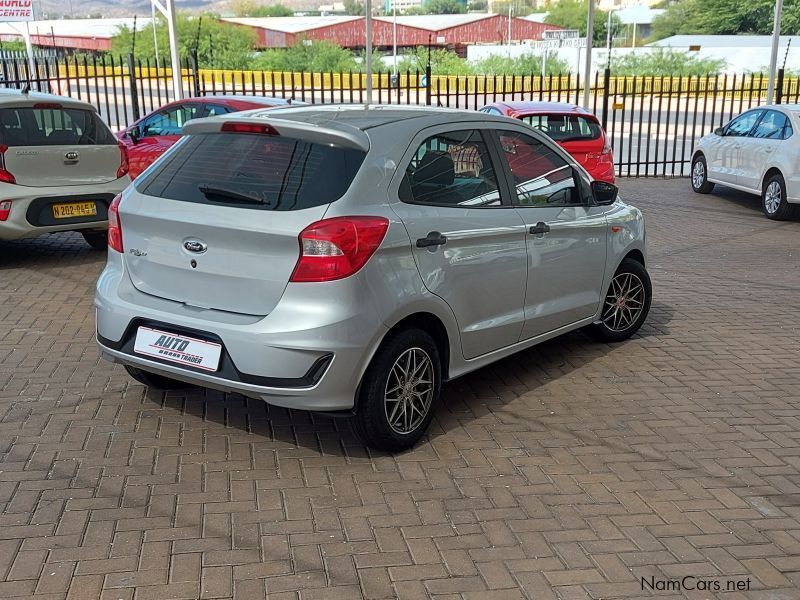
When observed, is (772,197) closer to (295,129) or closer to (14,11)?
(295,129)

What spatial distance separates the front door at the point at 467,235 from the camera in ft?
14.9

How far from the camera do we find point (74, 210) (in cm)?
870

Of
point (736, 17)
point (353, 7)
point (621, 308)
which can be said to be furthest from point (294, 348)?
point (353, 7)

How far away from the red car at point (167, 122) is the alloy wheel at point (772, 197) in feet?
23.0

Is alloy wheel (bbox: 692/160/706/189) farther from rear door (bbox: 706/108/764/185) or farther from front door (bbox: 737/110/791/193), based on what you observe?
front door (bbox: 737/110/791/193)

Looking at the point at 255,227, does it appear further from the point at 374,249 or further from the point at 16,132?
the point at 16,132

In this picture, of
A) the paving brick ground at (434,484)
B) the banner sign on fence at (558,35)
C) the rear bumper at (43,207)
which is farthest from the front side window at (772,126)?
the rear bumper at (43,207)

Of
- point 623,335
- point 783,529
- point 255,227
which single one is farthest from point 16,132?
point 783,529

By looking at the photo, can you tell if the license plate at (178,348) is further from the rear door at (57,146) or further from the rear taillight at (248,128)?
the rear door at (57,146)

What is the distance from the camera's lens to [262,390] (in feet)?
13.7

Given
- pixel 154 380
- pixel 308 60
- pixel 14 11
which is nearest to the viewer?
pixel 154 380

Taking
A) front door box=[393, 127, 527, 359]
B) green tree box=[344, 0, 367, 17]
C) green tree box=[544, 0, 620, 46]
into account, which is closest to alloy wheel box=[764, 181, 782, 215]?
front door box=[393, 127, 527, 359]

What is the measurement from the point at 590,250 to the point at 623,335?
40.2 inches

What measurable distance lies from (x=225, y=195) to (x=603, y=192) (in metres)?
2.79
